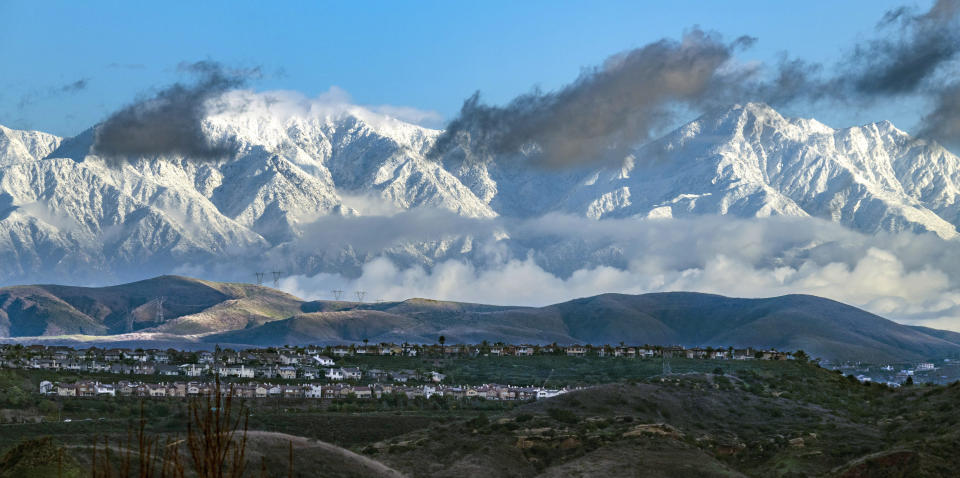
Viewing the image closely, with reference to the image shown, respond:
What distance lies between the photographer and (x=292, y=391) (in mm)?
184125

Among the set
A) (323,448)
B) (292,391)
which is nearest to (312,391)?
(292,391)

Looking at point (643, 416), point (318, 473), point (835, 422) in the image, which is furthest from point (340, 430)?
point (318, 473)

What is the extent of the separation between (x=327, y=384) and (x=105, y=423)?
73884mm

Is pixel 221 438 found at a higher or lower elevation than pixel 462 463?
higher

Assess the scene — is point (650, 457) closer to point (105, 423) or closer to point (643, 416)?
point (643, 416)

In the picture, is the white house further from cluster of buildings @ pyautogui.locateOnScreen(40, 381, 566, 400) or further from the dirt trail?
the dirt trail

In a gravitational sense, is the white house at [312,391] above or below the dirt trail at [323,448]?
above

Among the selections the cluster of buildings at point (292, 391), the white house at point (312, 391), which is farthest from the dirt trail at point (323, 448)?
the white house at point (312, 391)

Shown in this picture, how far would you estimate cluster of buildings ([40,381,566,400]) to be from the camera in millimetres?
166250

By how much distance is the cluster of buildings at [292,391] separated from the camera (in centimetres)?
16625

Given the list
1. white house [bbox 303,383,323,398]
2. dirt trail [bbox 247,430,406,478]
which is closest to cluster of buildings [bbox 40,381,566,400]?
white house [bbox 303,383,323,398]

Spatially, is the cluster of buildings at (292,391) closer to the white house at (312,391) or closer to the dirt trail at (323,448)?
the white house at (312,391)

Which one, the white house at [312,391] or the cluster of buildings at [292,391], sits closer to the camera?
the cluster of buildings at [292,391]

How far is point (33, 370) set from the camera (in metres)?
189
